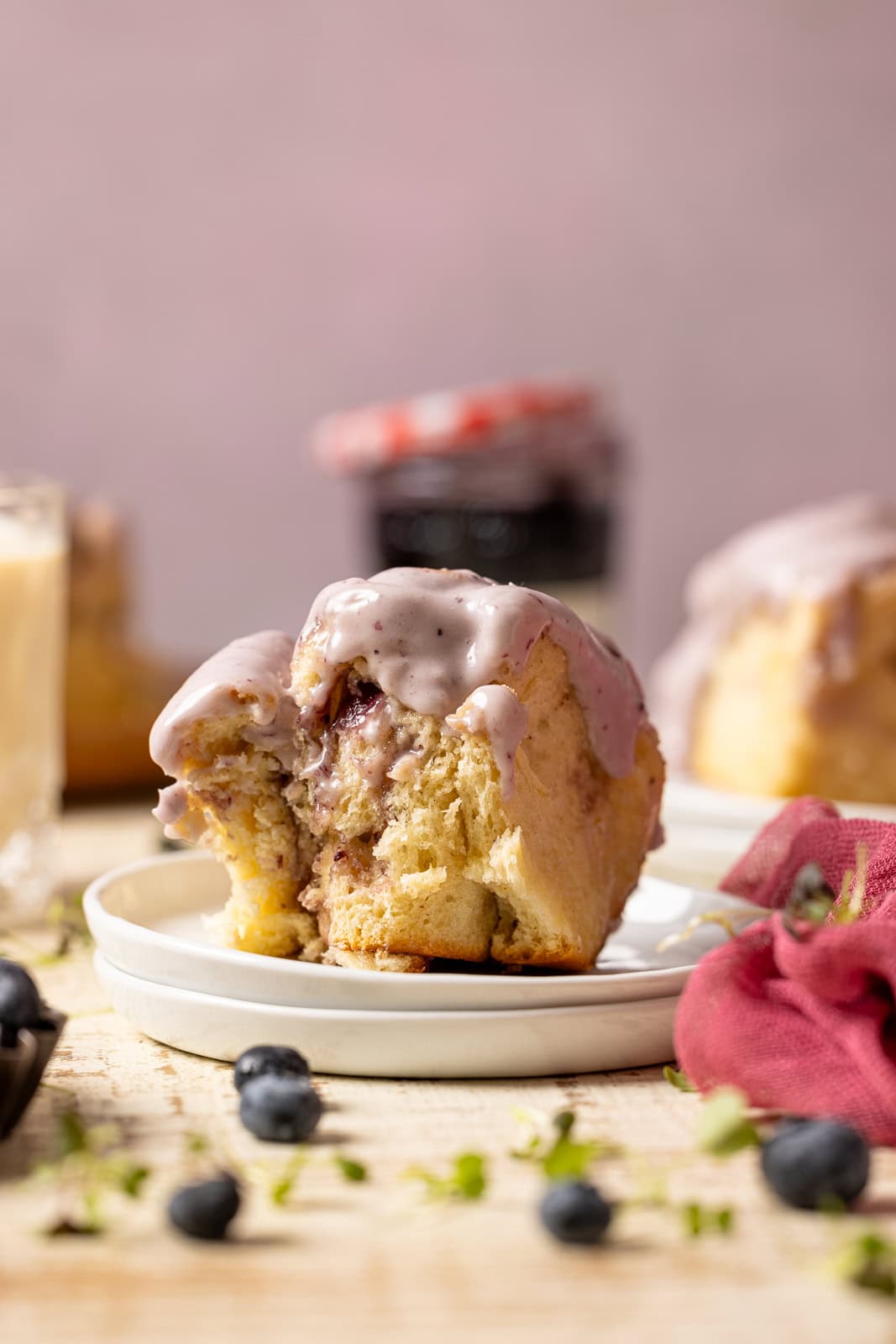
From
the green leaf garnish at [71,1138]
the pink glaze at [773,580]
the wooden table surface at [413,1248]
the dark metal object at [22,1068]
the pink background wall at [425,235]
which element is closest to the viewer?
the wooden table surface at [413,1248]

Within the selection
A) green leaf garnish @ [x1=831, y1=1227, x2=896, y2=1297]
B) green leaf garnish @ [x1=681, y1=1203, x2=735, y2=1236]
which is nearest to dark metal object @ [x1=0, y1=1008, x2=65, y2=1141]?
green leaf garnish @ [x1=681, y1=1203, x2=735, y2=1236]

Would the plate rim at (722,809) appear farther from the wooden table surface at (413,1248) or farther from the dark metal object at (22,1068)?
the dark metal object at (22,1068)

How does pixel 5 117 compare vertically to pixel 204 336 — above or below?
above

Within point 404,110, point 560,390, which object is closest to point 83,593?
point 560,390

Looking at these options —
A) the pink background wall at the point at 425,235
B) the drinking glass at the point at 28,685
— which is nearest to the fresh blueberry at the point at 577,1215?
the drinking glass at the point at 28,685

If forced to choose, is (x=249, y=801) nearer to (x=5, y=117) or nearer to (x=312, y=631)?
(x=312, y=631)

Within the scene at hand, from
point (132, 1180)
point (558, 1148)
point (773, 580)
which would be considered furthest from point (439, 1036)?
point (773, 580)
